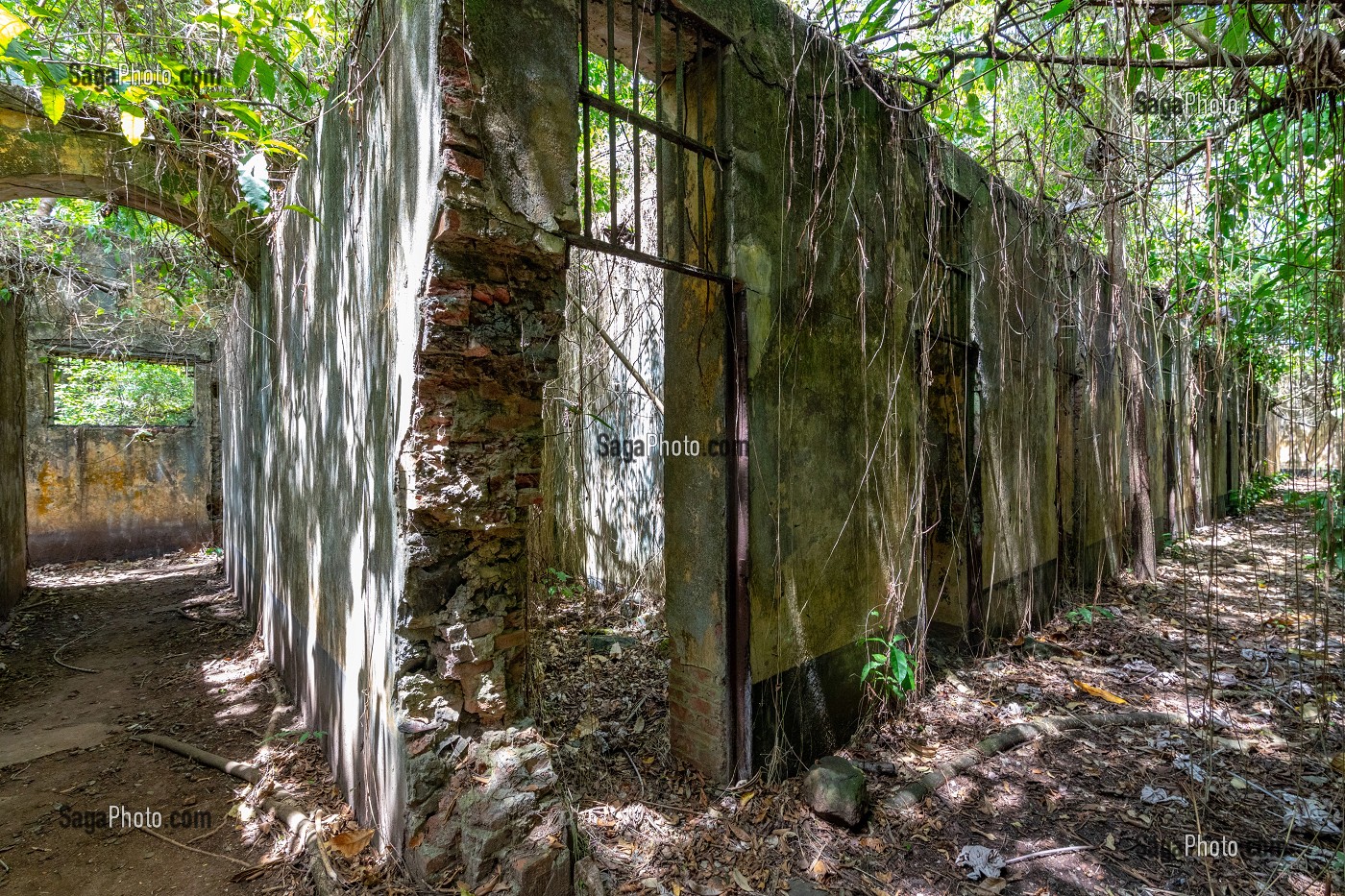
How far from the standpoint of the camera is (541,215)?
239 cm

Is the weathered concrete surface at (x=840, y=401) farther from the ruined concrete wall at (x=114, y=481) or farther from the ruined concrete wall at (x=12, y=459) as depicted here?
the ruined concrete wall at (x=114, y=481)

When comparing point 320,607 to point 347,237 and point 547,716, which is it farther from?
point 347,237

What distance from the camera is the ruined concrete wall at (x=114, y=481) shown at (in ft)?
30.6

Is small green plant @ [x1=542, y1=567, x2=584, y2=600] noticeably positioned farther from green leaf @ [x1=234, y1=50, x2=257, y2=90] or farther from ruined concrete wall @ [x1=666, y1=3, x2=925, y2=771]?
green leaf @ [x1=234, y1=50, x2=257, y2=90]

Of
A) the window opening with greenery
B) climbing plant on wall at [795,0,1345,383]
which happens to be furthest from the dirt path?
climbing plant on wall at [795,0,1345,383]

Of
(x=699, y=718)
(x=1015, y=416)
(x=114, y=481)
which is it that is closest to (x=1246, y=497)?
(x=1015, y=416)

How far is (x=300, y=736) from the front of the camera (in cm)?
370

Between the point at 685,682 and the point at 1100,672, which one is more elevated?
the point at 685,682

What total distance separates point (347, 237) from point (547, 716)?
2.66m

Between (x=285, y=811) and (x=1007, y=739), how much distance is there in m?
3.63

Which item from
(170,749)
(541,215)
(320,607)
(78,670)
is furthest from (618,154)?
(78,670)

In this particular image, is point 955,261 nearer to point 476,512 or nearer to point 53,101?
point 476,512

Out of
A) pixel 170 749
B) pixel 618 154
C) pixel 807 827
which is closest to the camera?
pixel 807 827

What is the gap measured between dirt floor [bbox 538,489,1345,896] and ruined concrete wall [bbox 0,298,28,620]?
6257 millimetres
